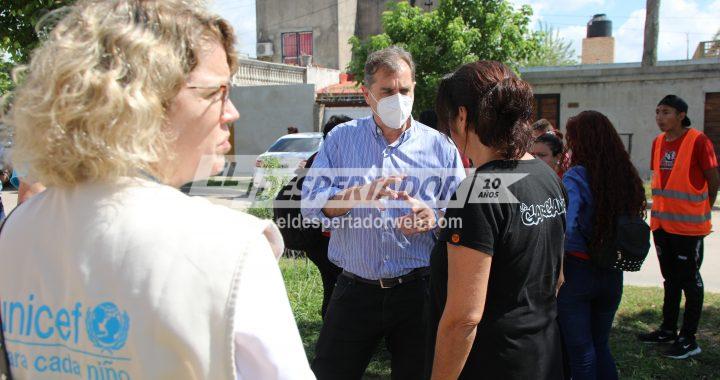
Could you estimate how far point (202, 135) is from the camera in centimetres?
112

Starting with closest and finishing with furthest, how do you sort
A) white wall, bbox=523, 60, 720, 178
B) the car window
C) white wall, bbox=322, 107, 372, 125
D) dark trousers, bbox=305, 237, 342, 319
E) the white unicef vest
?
the white unicef vest
dark trousers, bbox=305, 237, 342, 319
the car window
white wall, bbox=523, 60, 720, 178
white wall, bbox=322, 107, 372, 125

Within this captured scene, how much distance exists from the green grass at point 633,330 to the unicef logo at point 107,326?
3.34 meters

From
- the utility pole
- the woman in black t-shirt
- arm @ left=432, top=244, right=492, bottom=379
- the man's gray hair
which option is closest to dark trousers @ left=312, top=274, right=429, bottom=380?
the woman in black t-shirt

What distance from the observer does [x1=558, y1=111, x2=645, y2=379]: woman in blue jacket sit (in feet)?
10.5

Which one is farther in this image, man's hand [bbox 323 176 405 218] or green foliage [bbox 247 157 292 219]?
green foliage [bbox 247 157 292 219]

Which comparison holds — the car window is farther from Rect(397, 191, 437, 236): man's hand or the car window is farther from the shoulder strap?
the shoulder strap

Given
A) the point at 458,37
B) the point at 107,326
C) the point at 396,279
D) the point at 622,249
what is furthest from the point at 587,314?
the point at 458,37

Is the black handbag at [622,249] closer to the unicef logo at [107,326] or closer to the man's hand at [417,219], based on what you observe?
the man's hand at [417,219]

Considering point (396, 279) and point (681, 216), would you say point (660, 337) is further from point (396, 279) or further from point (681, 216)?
point (396, 279)

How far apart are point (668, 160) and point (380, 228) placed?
305cm

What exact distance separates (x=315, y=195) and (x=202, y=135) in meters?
1.87

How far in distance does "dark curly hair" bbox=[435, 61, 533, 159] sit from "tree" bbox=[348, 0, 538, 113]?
48.5 feet

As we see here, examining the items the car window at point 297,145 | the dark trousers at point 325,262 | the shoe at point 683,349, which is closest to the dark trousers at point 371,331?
the dark trousers at point 325,262

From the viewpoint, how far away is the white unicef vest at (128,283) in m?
0.92
